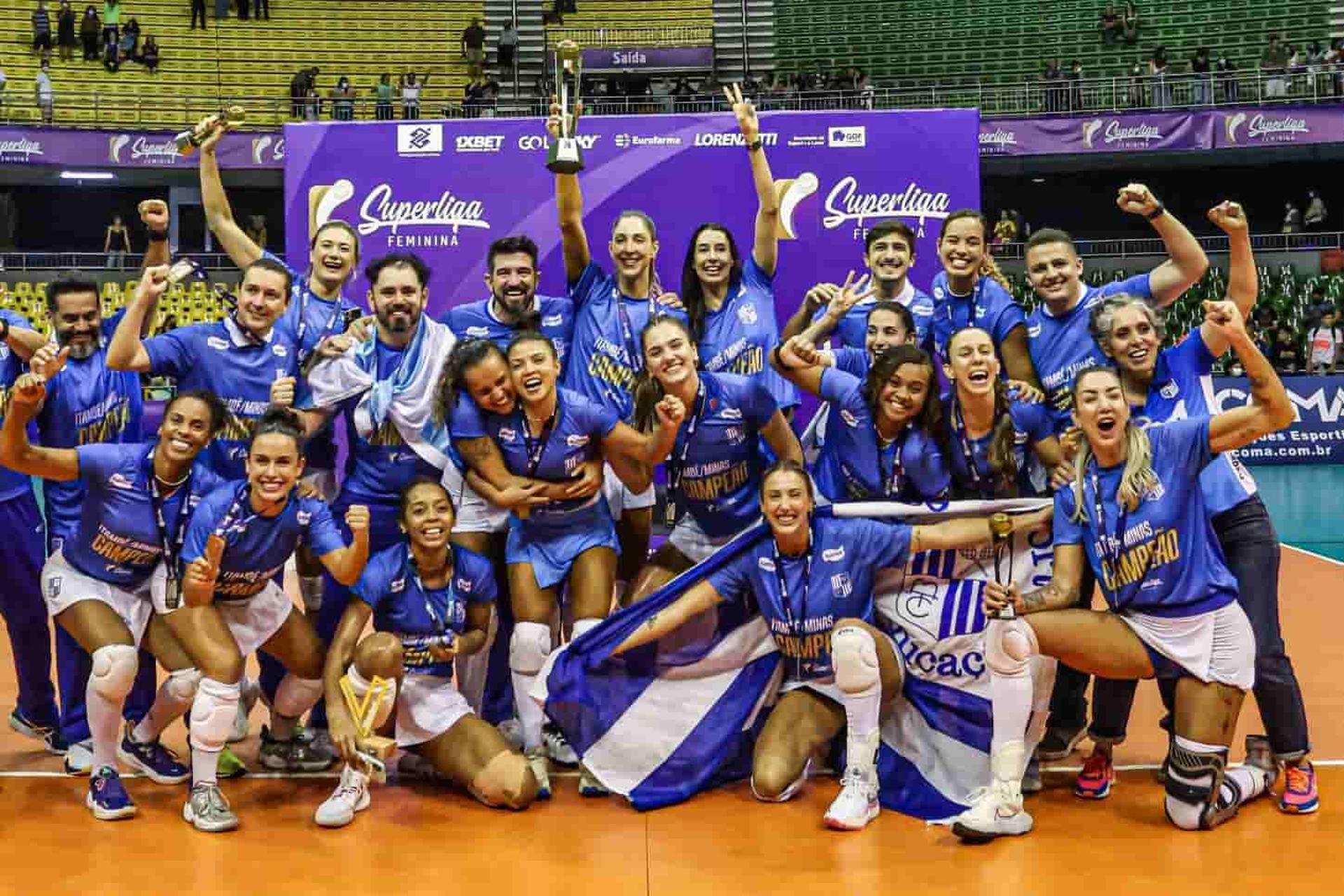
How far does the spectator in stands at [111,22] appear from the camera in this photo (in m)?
24.5

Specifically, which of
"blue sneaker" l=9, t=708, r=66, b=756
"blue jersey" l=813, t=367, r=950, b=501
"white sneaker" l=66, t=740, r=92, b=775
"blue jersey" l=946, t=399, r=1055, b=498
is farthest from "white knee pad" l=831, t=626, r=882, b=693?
"blue sneaker" l=9, t=708, r=66, b=756

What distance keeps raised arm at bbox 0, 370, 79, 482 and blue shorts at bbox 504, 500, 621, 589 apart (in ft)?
5.55

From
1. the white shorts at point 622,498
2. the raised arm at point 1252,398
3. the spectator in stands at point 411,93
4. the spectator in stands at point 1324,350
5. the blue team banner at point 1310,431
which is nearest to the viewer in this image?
the raised arm at point 1252,398

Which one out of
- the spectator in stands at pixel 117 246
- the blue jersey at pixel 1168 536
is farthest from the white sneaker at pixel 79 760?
the spectator in stands at pixel 117 246

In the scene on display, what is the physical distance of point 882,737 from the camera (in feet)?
17.3

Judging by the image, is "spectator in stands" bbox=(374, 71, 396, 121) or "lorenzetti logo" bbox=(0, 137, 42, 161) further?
"lorenzetti logo" bbox=(0, 137, 42, 161)

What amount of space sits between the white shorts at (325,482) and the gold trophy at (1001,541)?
9.25 ft

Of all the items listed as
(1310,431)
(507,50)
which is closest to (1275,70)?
(1310,431)

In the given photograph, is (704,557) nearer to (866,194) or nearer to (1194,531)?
(1194,531)

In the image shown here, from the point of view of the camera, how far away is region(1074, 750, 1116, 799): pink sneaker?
5102mm

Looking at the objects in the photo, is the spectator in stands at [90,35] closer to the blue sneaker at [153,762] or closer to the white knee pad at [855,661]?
the blue sneaker at [153,762]

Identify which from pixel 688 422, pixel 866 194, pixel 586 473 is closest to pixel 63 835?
pixel 586 473

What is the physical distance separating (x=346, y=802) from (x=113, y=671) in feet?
3.22

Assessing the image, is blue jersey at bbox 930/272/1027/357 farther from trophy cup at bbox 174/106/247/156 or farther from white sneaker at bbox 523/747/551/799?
trophy cup at bbox 174/106/247/156
